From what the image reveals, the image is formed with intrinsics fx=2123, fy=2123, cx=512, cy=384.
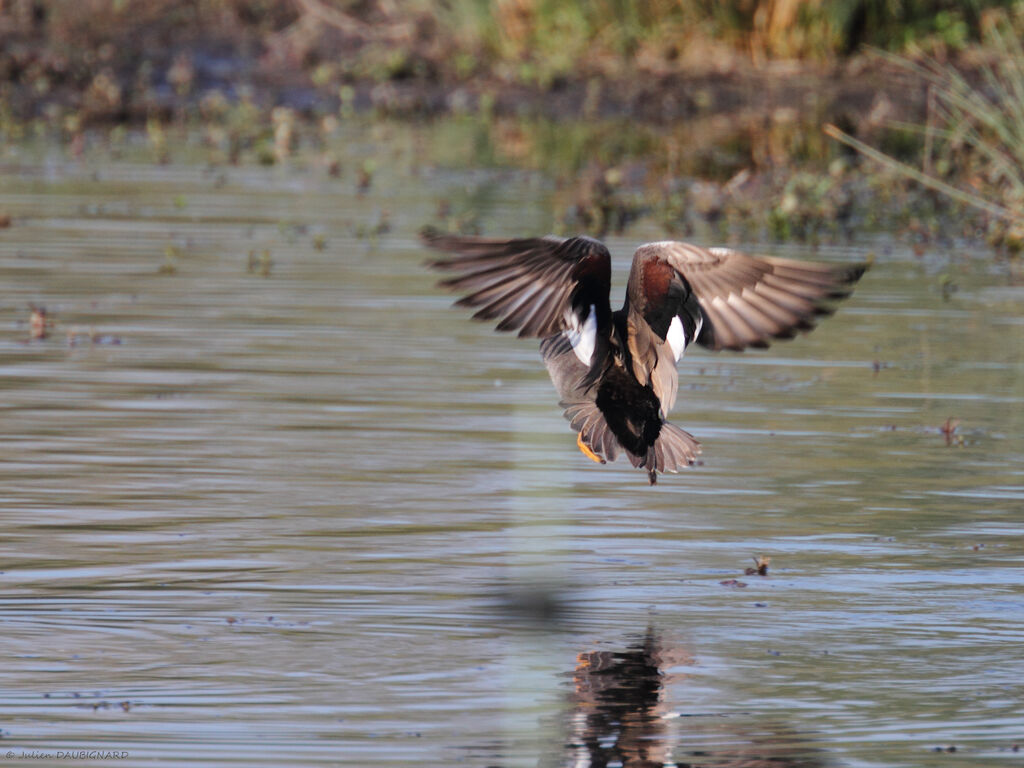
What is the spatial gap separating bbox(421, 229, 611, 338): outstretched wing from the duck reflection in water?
125 cm

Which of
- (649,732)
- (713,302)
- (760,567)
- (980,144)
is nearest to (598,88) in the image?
(980,144)

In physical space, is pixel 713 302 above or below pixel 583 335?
above

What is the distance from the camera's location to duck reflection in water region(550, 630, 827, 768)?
5.15m

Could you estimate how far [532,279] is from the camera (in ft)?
22.1

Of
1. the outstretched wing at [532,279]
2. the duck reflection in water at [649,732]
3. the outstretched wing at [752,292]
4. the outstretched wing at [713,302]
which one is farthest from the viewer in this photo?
the outstretched wing at [752,292]

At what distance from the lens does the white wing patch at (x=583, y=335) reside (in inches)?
269

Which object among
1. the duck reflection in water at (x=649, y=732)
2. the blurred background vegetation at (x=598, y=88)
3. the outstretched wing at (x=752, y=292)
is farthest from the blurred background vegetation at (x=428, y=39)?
the duck reflection in water at (x=649, y=732)

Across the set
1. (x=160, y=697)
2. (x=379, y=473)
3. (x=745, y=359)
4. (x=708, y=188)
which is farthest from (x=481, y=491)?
(x=708, y=188)

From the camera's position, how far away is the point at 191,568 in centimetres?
686

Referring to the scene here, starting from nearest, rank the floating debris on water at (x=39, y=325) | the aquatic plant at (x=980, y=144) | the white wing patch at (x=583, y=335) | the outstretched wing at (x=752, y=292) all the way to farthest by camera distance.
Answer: the white wing patch at (x=583, y=335)
the outstretched wing at (x=752, y=292)
the floating debris on water at (x=39, y=325)
the aquatic plant at (x=980, y=144)

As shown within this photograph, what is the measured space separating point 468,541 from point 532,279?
113 cm

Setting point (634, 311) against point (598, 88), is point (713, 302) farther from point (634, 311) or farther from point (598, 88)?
point (598, 88)

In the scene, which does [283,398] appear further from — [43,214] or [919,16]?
[919,16]

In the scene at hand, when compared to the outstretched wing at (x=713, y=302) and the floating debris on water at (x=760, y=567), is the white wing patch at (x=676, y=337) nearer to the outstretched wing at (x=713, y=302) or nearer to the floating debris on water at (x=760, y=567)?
the outstretched wing at (x=713, y=302)
